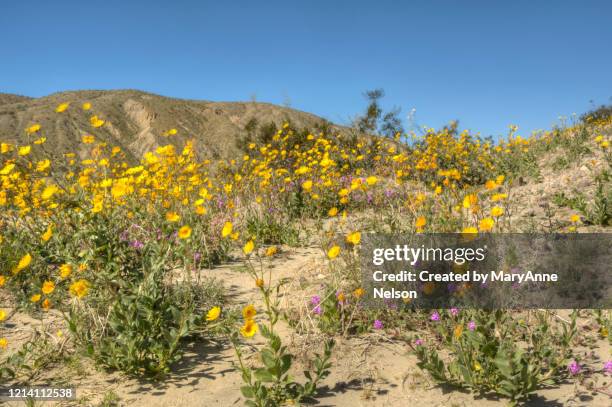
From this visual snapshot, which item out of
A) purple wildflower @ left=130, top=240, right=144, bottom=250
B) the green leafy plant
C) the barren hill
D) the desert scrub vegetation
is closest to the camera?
the green leafy plant

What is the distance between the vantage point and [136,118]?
128 ft

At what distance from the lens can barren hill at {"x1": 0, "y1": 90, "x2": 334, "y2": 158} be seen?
108 feet

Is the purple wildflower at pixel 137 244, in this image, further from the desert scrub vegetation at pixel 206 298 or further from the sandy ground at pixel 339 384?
the sandy ground at pixel 339 384

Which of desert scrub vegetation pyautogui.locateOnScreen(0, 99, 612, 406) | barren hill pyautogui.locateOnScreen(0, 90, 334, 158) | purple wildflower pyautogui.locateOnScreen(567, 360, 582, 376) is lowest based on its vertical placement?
purple wildflower pyautogui.locateOnScreen(567, 360, 582, 376)

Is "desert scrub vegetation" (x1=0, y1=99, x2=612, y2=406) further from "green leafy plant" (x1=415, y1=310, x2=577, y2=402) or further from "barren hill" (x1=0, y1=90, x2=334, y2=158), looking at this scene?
"barren hill" (x1=0, y1=90, x2=334, y2=158)

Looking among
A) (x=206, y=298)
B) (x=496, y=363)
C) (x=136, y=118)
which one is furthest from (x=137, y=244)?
(x=136, y=118)

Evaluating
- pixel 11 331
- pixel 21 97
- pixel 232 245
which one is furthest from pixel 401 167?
pixel 21 97

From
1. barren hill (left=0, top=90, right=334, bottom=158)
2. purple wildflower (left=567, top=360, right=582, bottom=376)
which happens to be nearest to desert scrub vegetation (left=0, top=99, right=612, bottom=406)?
purple wildflower (left=567, top=360, right=582, bottom=376)

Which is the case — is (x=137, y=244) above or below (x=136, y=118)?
below

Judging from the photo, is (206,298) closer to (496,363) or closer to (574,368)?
(496,363)

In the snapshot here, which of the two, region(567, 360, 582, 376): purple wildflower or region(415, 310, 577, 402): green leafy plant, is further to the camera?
A: region(567, 360, 582, 376): purple wildflower

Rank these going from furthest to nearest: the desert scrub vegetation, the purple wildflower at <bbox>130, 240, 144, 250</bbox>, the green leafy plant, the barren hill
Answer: the barren hill → the purple wildflower at <bbox>130, 240, 144, 250</bbox> → the desert scrub vegetation → the green leafy plant

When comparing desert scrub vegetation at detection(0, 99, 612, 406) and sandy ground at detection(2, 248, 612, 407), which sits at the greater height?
desert scrub vegetation at detection(0, 99, 612, 406)

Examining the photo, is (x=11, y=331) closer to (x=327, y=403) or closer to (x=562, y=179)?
(x=327, y=403)
